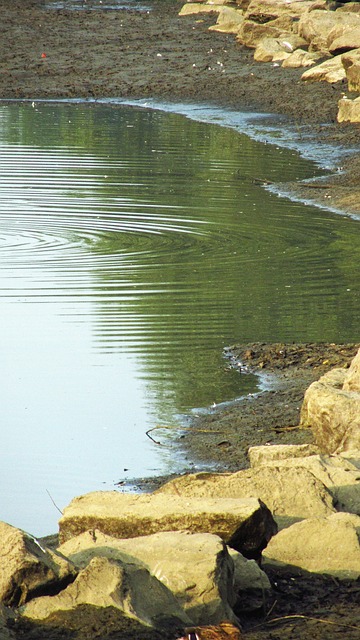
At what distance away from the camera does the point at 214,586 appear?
4621mm

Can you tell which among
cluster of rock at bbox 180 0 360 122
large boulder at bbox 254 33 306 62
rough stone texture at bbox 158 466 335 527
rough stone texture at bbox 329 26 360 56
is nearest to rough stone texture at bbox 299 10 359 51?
cluster of rock at bbox 180 0 360 122

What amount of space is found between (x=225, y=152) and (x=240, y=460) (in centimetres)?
1428

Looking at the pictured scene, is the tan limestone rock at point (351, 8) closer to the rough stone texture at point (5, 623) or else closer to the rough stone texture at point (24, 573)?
the rough stone texture at point (24, 573)

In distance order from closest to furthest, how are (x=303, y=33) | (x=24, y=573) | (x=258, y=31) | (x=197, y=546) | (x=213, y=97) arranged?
(x=24, y=573) → (x=197, y=546) → (x=213, y=97) → (x=303, y=33) → (x=258, y=31)

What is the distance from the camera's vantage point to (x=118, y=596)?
14.8 feet

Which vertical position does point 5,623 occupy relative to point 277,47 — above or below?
below

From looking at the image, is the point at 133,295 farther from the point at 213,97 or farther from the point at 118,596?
the point at 213,97

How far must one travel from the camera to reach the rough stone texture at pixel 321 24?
1167 inches

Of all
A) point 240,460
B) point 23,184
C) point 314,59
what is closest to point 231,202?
point 23,184

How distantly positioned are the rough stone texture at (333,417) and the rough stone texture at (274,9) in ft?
91.9

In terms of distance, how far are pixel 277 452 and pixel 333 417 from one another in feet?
1.94

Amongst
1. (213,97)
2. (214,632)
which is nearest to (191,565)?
(214,632)

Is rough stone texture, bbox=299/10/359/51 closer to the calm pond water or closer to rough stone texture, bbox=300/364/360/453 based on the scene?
the calm pond water

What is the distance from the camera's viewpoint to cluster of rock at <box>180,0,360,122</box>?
25516 millimetres
